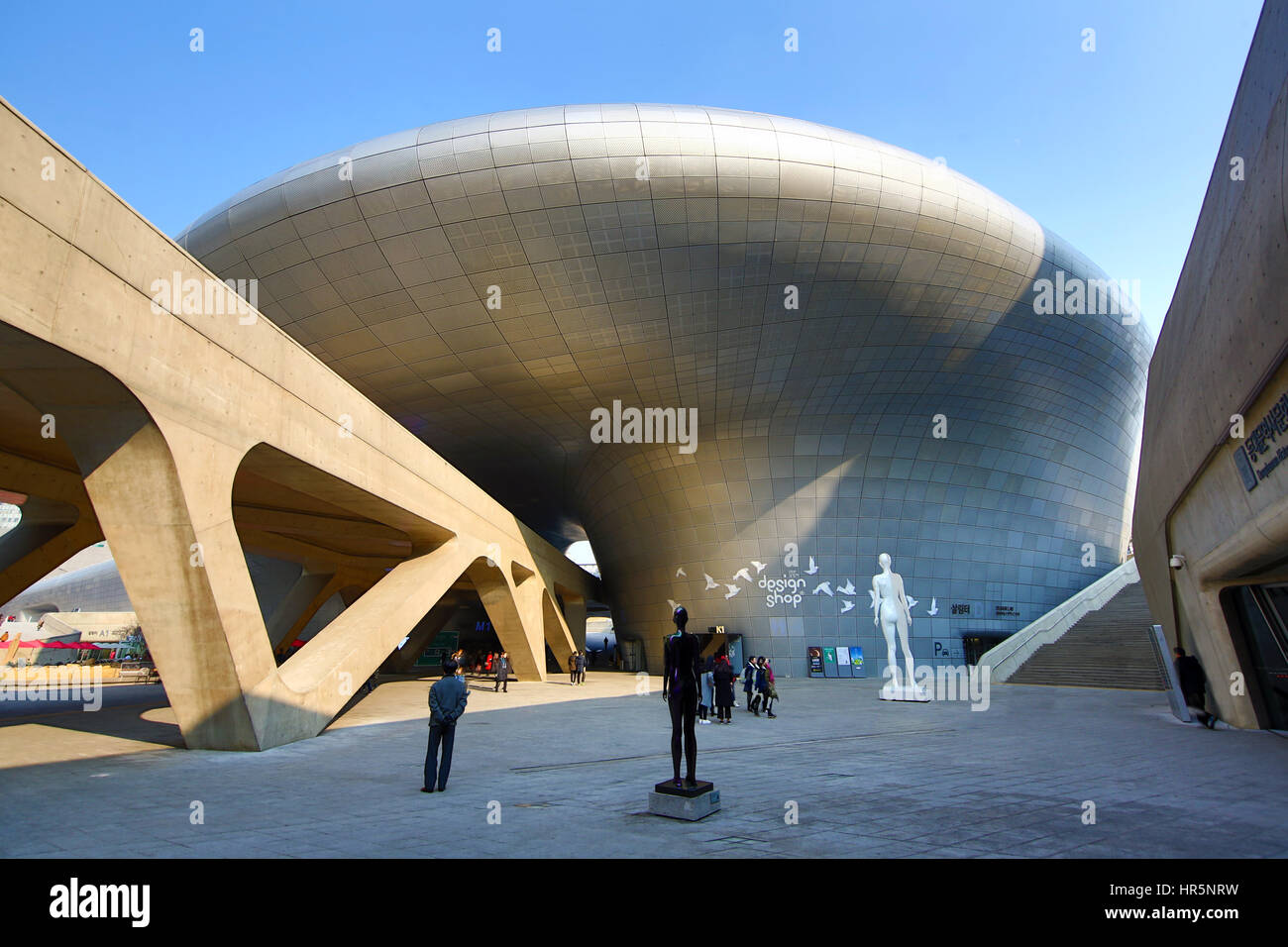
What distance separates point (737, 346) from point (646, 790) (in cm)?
2130

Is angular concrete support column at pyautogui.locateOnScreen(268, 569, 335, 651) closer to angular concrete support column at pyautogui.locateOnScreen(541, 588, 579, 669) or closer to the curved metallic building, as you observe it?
the curved metallic building

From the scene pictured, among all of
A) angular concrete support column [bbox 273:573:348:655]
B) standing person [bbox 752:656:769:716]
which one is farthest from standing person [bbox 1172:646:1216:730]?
angular concrete support column [bbox 273:573:348:655]

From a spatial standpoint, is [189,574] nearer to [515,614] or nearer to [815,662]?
[515,614]

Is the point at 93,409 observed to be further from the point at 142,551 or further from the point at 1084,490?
the point at 1084,490

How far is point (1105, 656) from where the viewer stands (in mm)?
24953

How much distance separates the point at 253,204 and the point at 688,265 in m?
14.4

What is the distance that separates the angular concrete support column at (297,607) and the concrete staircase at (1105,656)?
1222 inches

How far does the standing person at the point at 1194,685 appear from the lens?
41.0ft

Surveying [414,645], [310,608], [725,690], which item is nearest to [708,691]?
[725,690]

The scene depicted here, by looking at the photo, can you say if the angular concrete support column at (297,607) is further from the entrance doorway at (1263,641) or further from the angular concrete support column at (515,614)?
the entrance doorway at (1263,641)

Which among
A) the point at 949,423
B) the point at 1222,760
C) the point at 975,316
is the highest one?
the point at 975,316
